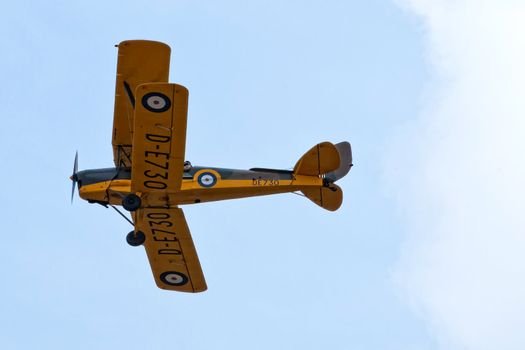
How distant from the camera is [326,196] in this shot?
20.7m

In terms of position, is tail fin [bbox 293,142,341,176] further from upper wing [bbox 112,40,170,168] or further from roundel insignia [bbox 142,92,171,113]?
roundel insignia [bbox 142,92,171,113]

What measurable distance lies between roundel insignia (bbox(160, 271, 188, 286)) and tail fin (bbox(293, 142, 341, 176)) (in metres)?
3.76

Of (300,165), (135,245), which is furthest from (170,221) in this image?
(300,165)

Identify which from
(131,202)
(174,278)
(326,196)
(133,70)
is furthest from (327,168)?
(174,278)

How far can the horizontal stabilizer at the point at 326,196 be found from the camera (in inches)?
813

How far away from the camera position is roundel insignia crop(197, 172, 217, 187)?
20.5 meters

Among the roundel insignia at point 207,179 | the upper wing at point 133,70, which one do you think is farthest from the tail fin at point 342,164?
the upper wing at point 133,70

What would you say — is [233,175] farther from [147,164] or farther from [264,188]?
[147,164]

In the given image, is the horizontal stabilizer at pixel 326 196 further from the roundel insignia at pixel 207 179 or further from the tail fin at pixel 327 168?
the roundel insignia at pixel 207 179

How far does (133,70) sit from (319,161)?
12.5ft

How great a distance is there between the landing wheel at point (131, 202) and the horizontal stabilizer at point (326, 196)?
3.09 metres

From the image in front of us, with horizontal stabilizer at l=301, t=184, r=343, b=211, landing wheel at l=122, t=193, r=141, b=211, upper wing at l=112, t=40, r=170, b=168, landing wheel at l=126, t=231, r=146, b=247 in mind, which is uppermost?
upper wing at l=112, t=40, r=170, b=168

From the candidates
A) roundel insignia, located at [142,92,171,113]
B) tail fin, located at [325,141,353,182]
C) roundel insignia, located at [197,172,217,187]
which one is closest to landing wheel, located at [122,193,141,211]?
roundel insignia, located at [197,172,217,187]

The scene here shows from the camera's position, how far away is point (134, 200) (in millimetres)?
20016
